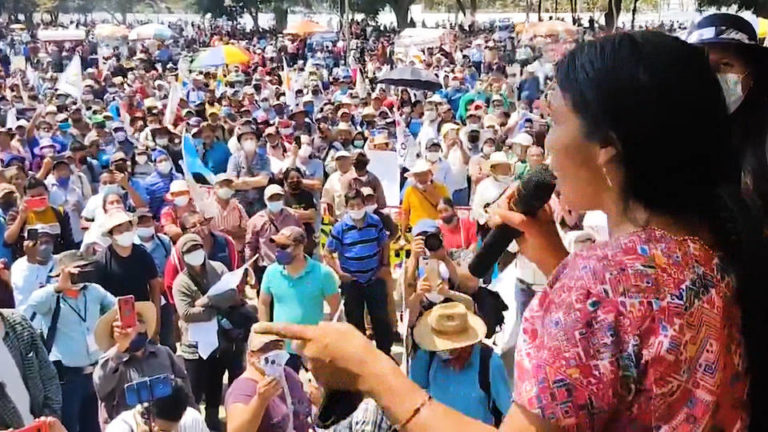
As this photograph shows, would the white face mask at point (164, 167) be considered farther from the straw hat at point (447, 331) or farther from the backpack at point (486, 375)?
the backpack at point (486, 375)

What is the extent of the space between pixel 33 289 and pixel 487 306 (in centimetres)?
285

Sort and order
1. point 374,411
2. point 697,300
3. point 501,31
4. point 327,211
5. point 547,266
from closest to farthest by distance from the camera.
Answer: point 697,300
point 547,266
point 374,411
point 327,211
point 501,31

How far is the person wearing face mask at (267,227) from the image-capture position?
23.5 ft

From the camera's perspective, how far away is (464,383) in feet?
14.1

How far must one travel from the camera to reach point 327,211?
8.38m

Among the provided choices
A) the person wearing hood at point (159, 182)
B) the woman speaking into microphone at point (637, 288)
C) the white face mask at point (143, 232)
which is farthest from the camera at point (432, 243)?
the woman speaking into microphone at point (637, 288)

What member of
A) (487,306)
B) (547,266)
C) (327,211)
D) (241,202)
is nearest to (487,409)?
(487,306)

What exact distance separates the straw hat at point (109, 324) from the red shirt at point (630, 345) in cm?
406

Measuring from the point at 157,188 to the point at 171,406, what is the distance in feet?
15.7

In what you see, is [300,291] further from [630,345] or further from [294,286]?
[630,345]

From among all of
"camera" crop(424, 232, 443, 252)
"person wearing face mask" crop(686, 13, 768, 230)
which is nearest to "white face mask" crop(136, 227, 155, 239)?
"camera" crop(424, 232, 443, 252)

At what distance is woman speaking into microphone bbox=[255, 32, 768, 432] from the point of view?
1155 millimetres

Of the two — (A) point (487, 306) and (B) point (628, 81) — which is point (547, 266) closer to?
(B) point (628, 81)

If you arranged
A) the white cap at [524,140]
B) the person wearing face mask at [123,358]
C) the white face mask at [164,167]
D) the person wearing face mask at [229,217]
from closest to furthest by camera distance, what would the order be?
the person wearing face mask at [123,358], the person wearing face mask at [229,217], the white face mask at [164,167], the white cap at [524,140]
